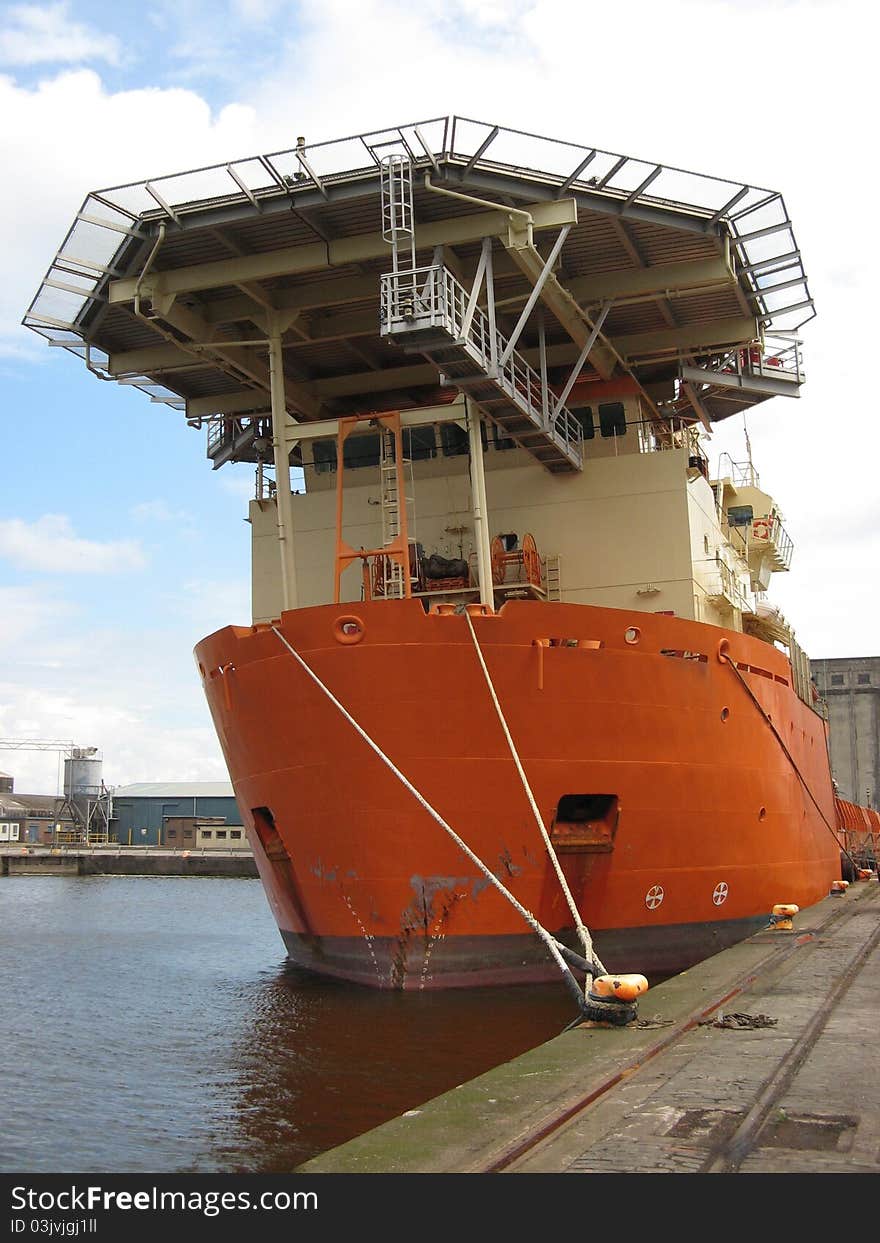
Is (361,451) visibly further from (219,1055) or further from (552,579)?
(219,1055)

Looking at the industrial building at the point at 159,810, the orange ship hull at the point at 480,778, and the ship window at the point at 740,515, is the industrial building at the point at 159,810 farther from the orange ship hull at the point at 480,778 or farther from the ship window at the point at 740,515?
the orange ship hull at the point at 480,778

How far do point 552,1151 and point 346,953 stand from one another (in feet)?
29.9

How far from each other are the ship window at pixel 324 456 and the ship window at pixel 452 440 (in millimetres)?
1994

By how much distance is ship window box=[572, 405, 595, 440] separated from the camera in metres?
19.5

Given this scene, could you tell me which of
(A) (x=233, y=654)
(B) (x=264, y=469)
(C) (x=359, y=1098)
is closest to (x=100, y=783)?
(B) (x=264, y=469)

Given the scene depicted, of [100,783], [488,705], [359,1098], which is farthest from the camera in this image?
[100,783]

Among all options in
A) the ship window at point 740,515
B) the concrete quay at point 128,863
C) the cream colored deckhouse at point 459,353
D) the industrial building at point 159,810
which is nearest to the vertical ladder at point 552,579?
the cream colored deckhouse at point 459,353

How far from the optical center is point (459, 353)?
1482cm

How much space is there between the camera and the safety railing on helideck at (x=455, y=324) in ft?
47.0

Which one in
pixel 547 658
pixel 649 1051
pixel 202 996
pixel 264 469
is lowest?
pixel 202 996

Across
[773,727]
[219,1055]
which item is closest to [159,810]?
[773,727]

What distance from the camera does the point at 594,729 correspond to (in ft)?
47.4

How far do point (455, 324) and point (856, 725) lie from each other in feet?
166

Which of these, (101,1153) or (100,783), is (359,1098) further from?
(100,783)
